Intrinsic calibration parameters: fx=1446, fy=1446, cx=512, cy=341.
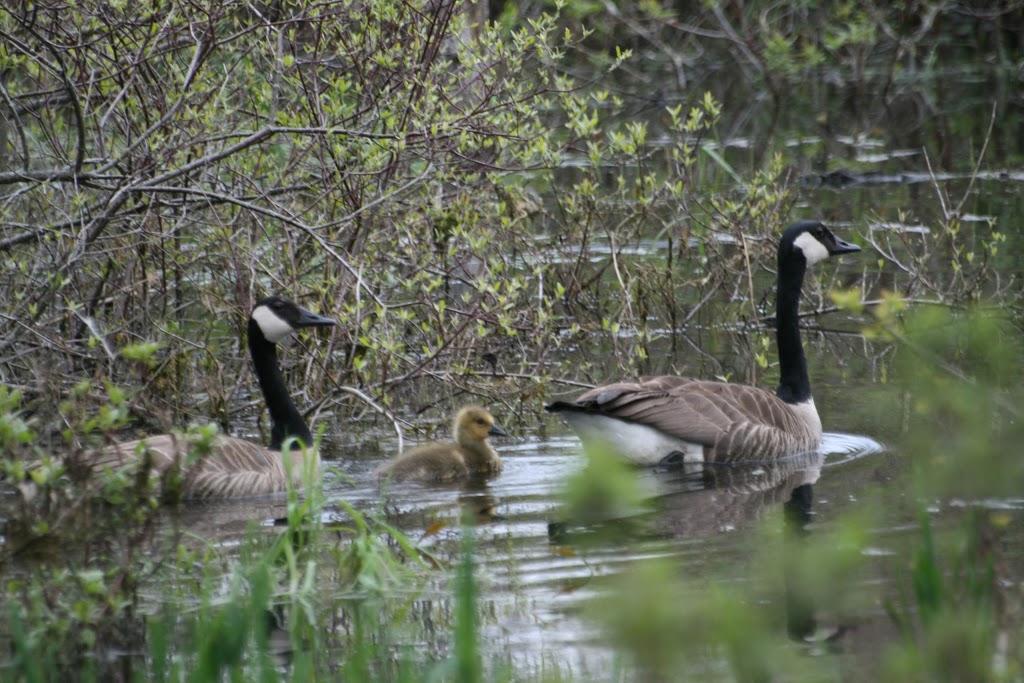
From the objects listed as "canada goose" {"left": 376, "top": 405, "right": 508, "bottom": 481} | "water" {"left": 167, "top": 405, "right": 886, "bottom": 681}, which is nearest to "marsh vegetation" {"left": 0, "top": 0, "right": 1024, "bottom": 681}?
"water" {"left": 167, "top": 405, "right": 886, "bottom": 681}

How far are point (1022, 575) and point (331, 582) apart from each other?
2819mm

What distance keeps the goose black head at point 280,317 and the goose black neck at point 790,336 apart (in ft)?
10.3

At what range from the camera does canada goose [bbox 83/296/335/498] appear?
319 inches

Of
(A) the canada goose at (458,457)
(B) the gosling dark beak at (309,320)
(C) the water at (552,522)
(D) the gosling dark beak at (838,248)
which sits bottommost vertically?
(C) the water at (552,522)

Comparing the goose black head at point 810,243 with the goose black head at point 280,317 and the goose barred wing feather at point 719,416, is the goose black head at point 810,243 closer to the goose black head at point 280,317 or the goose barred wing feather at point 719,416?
the goose barred wing feather at point 719,416

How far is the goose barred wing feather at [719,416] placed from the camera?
8867mm

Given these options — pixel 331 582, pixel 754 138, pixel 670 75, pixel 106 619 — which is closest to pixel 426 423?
pixel 331 582

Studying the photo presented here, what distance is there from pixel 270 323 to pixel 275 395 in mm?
440

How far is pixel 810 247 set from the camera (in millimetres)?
9930

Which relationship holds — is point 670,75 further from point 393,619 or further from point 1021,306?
point 393,619

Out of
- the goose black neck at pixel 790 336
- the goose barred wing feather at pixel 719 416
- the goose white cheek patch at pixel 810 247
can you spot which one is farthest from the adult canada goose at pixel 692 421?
the goose white cheek patch at pixel 810 247

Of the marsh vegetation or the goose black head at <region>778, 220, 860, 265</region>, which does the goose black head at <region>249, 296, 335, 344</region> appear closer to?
the marsh vegetation

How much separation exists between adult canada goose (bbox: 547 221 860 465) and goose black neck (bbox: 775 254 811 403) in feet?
0.44

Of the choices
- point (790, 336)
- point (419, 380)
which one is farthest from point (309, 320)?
point (790, 336)
